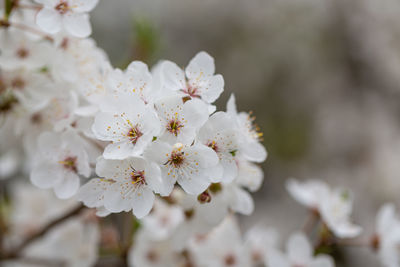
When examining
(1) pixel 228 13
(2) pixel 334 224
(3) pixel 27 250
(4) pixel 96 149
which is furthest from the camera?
(1) pixel 228 13

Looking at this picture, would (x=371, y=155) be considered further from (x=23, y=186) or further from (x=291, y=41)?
(x=23, y=186)

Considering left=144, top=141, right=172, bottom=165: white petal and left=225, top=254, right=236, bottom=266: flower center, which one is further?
left=225, top=254, right=236, bottom=266: flower center

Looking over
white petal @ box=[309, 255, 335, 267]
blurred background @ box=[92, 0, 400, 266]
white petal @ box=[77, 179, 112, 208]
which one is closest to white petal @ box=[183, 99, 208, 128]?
white petal @ box=[77, 179, 112, 208]

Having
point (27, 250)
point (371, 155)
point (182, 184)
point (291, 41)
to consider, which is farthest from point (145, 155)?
point (291, 41)

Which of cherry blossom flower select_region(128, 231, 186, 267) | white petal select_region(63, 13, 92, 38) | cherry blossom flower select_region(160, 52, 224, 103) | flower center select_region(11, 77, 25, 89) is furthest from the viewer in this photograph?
cherry blossom flower select_region(128, 231, 186, 267)

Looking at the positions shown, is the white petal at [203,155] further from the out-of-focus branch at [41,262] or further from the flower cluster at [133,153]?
the out-of-focus branch at [41,262]

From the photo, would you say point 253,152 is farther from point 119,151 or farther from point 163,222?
point 163,222

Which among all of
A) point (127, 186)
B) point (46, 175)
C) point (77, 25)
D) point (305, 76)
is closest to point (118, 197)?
point (127, 186)

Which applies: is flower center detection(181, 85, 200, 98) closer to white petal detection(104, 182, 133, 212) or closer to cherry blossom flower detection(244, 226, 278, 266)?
white petal detection(104, 182, 133, 212)
